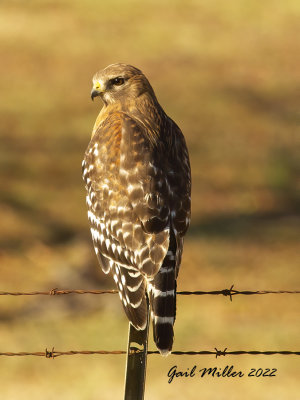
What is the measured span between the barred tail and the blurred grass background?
5.58 m

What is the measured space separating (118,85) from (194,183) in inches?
483

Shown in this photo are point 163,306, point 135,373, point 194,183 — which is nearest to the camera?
point 135,373

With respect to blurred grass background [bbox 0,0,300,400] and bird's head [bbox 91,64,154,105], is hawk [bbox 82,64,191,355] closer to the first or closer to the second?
bird's head [bbox 91,64,154,105]

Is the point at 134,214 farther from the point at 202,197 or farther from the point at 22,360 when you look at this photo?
the point at 202,197

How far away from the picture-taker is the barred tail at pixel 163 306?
235 inches

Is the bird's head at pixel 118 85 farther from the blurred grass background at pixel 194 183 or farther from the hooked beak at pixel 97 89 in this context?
the blurred grass background at pixel 194 183

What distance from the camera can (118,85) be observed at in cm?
766

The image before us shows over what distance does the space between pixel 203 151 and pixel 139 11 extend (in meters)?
7.06

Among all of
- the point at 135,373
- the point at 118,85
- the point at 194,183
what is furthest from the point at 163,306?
the point at 194,183

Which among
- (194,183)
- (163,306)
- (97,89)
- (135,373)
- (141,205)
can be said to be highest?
(194,183)

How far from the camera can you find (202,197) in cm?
1947

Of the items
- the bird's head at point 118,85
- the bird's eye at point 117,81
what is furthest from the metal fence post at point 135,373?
the bird's eye at point 117,81

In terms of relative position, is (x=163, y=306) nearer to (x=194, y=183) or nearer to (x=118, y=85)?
(x=118, y=85)

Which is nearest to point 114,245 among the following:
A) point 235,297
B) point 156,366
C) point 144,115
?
point 144,115
